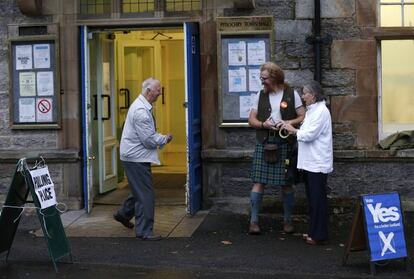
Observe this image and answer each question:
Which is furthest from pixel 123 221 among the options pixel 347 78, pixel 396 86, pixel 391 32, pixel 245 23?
pixel 391 32

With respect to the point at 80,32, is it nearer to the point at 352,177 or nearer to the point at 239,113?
the point at 239,113

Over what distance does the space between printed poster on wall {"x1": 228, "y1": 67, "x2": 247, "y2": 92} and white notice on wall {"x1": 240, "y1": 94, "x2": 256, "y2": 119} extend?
0.10 m

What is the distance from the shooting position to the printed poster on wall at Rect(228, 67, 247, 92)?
29.0ft

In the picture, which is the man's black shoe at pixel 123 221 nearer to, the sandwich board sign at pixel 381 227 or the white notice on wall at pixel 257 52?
the white notice on wall at pixel 257 52

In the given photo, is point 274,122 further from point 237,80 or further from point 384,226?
point 384,226

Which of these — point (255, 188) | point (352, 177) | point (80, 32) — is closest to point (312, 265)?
point (255, 188)

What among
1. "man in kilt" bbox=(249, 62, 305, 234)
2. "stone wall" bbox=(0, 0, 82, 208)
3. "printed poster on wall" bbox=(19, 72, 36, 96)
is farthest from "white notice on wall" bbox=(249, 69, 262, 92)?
"printed poster on wall" bbox=(19, 72, 36, 96)

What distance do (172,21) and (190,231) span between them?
2640 millimetres

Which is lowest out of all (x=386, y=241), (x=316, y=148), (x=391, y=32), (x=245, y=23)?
(x=386, y=241)

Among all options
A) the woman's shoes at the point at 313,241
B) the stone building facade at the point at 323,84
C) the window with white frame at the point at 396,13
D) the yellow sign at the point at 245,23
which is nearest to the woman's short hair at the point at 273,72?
the stone building facade at the point at 323,84

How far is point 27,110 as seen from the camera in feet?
30.4

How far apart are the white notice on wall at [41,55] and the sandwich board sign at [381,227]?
4.70 meters

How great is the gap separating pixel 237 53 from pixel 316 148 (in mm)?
2124

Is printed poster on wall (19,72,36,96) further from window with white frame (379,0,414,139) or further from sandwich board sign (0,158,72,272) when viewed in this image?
window with white frame (379,0,414,139)
